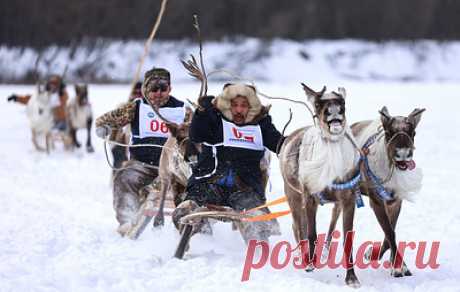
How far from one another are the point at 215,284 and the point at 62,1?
1231 inches

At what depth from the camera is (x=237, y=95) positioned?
19.0 ft

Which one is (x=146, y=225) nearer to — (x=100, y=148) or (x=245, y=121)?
(x=245, y=121)

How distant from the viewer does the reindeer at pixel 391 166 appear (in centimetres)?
519

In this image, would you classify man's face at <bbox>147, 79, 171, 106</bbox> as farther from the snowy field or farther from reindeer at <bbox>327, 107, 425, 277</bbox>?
reindeer at <bbox>327, 107, 425, 277</bbox>

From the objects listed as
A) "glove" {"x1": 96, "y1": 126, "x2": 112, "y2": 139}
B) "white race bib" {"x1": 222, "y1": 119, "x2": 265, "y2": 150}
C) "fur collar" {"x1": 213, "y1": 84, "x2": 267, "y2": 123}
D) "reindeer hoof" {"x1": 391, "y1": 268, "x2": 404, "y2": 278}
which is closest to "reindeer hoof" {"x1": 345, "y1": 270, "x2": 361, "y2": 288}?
"reindeer hoof" {"x1": 391, "y1": 268, "x2": 404, "y2": 278}

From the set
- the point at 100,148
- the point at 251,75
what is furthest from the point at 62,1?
the point at 100,148

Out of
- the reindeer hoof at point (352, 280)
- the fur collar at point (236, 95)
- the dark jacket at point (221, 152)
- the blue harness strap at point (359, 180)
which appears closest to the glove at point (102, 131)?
the dark jacket at point (221, 152)

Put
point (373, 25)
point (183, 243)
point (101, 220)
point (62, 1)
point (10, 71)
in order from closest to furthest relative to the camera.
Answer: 1. point (183, 243)
2. point (101, 220)
3. point (10, 71)
4. point (62, 1)
5. point (373, 25)

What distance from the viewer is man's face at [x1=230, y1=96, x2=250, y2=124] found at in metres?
5.81

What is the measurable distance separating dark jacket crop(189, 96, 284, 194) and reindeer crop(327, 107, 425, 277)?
68 cm

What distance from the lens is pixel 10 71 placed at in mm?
29125

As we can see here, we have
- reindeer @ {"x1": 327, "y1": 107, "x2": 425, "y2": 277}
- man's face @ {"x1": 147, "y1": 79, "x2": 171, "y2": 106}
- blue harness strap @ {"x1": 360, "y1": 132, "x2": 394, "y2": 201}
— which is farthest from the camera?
man's face @ {"x1": 147, "y1": 79, "x2": 171, "y2": 106}

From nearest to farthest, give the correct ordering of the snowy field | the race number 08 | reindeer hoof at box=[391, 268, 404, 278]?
the snowy field, reindeer hoof at box=[391, 268, 404, 278], the race number 08

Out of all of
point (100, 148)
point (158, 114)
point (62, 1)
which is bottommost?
point (100, 148)
